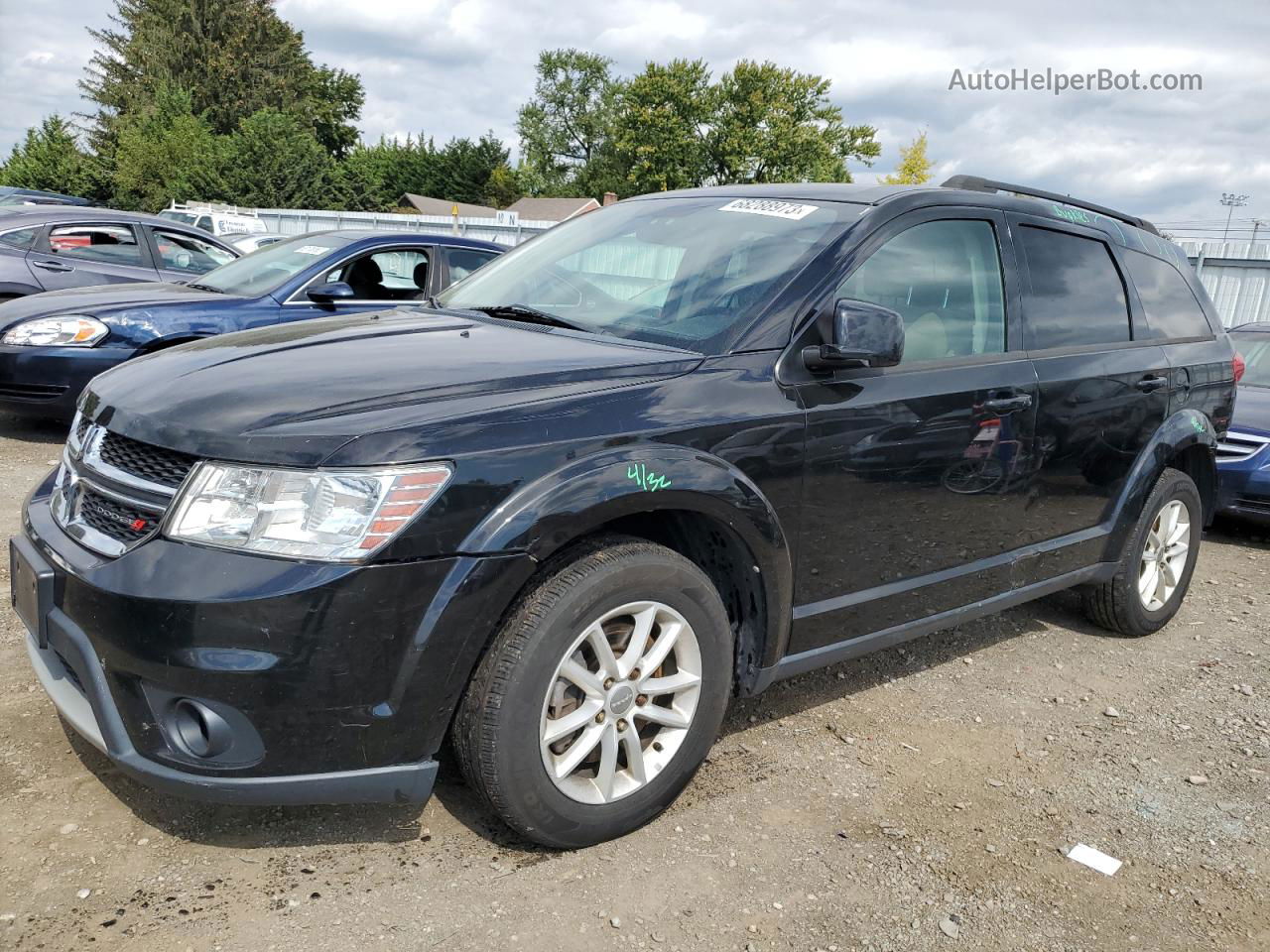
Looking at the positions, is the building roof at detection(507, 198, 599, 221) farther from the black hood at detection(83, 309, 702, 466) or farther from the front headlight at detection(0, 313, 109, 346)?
the black hood at detection(83, 309, 702, 466)

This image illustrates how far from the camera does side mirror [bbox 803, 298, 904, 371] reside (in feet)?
9.65

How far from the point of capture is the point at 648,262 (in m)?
3.57

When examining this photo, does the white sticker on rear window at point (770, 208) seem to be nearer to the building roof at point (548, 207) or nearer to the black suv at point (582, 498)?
the black suv at point (582, 498)

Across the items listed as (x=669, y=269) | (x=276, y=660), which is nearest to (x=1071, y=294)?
(x=669, y=269)

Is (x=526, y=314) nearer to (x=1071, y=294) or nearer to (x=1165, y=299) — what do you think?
(x=1071, y=294)

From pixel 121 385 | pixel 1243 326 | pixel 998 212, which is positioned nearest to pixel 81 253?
pixel 121 385

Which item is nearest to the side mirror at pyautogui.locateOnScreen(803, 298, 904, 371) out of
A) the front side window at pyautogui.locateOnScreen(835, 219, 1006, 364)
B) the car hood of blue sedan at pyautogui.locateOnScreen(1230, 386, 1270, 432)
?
the front side window at pyautogui.locateOnScreen(835, 219, 1006, 364)

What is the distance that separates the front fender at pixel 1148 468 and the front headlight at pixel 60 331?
586 centimetres

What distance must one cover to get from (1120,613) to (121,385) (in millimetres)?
4055

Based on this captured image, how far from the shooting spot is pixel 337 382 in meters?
2.61

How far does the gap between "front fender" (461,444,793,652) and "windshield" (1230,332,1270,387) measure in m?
6.47

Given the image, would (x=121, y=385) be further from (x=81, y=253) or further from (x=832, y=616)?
(x=81, y=253)

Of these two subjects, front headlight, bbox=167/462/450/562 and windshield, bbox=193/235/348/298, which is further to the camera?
windshield, bbox=193/235/348/298

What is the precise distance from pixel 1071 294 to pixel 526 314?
2.12m
